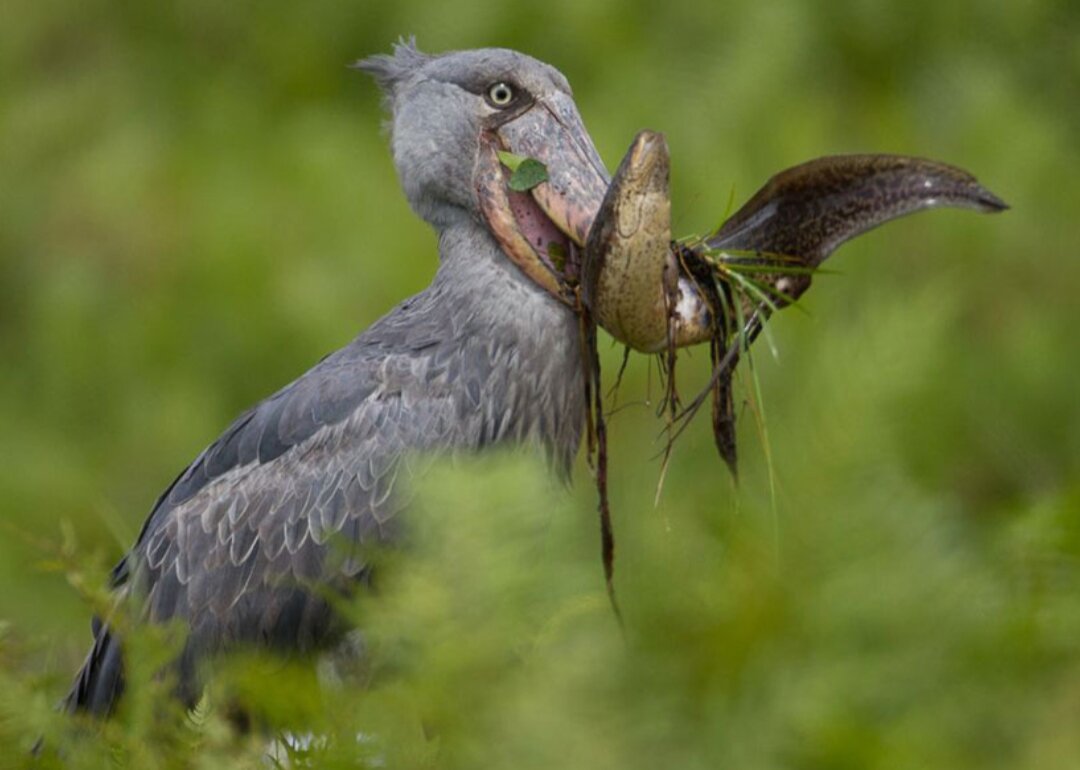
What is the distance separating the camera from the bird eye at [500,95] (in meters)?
2.73

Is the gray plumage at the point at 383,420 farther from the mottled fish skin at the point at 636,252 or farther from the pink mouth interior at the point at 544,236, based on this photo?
the mottled fish skin at the point at 636,252

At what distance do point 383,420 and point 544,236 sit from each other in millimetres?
282

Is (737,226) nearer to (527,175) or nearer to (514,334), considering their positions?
(527,175)

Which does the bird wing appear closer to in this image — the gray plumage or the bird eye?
the gray plumage

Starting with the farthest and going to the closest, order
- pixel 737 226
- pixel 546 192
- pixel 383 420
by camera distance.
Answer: pixel 383 420, pixel 546 192, pixel 737 226

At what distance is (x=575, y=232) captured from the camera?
8.25 feet

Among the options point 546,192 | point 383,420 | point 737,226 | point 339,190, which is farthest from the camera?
point 339,190

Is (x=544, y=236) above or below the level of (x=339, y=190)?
above

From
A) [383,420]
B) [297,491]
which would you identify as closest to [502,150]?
[383,420]

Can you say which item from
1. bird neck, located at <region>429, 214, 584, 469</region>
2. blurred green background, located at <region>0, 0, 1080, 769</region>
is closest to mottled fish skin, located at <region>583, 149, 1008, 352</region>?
blurred green background, located at <region>0, 0, 1080, 769</region>

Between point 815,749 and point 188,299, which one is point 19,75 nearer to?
point 188,299

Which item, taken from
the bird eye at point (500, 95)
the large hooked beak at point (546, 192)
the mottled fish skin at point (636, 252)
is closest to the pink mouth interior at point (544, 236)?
the large hooked beak at point (546, 192)

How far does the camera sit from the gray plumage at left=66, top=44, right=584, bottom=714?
8.72ft

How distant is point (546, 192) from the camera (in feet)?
8.37
